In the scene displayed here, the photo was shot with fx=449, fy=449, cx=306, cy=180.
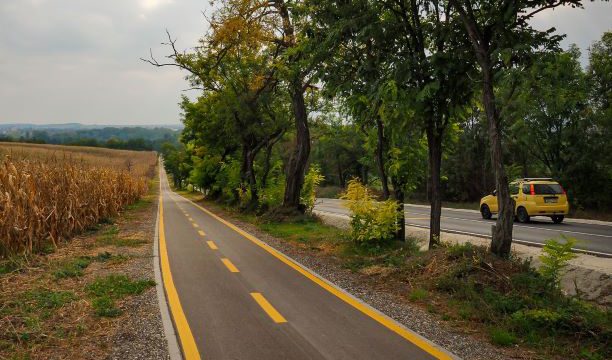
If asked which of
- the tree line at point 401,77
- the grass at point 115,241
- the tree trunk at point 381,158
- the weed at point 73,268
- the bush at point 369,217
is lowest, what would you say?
the grass at point 115,241

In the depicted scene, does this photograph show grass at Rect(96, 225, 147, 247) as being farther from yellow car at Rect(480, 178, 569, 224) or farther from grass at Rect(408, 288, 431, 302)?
yellow car at Rect(480, 178, 569, 224)

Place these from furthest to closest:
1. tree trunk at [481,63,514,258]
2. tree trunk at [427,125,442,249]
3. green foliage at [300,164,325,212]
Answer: green foliage at [300,164,325,212]
tree trunk at [427,125,442,249]
tree trunk at [481,63,514,258]

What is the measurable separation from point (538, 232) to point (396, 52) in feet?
37.8

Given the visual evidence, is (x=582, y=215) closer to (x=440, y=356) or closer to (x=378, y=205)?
(x=378, y=205)

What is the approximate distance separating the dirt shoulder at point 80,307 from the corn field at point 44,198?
601 millimetres

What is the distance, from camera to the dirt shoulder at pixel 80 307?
5.30 m

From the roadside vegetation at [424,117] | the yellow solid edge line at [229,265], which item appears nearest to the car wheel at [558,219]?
the roadside vegetation at [424,117]

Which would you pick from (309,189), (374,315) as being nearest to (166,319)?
(374,315)

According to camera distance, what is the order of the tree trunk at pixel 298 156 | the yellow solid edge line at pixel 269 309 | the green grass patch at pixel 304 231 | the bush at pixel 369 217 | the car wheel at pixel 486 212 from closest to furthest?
the yellow solid edge line at pixel 269 309 < the bush at pixel 369 217 < the green grass patch at pixel 304 231 < the tree trunk at pixel 298 156 < the car wheel at pixel 486 212

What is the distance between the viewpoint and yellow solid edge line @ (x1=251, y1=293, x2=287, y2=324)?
21.0ft

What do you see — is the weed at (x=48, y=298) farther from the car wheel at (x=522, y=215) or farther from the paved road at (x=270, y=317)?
the car wheel at (x=522, y=215)

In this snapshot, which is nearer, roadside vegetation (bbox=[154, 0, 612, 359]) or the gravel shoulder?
the gravel shoulder

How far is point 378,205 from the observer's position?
11977mm

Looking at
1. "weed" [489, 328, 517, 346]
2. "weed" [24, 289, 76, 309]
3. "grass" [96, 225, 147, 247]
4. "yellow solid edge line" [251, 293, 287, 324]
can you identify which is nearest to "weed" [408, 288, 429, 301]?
"weed" [489, 328, 517, 346]
